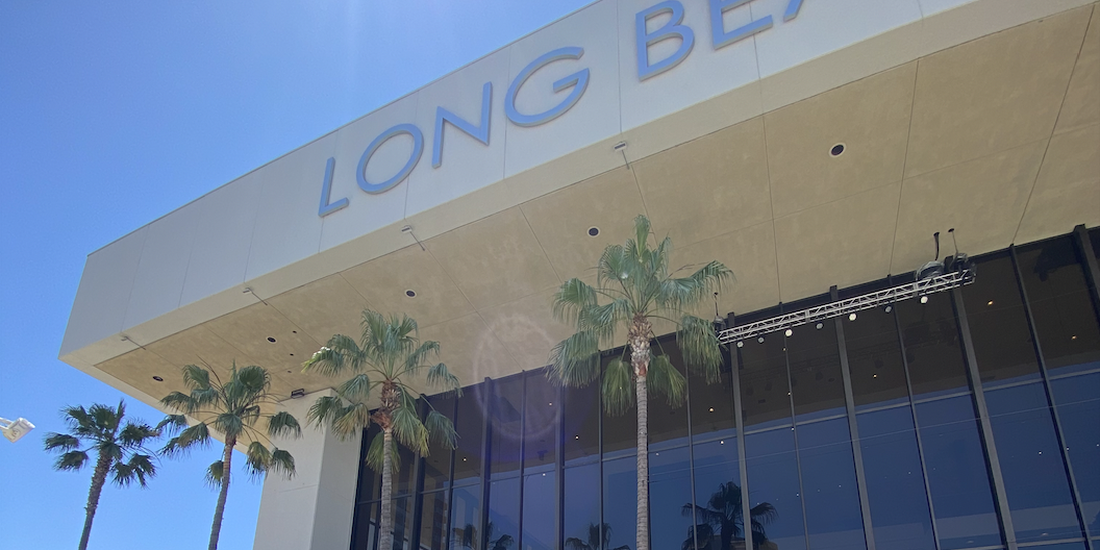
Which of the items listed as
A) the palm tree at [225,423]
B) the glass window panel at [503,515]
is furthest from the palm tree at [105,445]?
the glass window panel at [503,515]

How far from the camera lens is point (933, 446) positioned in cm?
1191

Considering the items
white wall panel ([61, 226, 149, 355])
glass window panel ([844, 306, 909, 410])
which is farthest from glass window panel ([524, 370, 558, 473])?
white wall panel ([61, 226, 149, 355])

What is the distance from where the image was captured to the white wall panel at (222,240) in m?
14.1

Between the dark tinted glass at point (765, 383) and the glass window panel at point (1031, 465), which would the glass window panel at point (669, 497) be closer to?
the dark tinted glass at point (765, 383)

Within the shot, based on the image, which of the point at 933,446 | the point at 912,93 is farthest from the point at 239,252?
the point at 933,446

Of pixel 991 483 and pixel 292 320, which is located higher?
pixel 292 320

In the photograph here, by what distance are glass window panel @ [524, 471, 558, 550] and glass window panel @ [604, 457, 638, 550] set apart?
112 cm

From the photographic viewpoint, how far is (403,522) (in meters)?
16.5

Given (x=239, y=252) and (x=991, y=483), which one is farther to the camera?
(x=239, y=252)

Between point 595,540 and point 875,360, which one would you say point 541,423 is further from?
point 875,360

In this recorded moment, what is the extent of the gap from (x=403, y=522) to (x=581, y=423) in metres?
4.66

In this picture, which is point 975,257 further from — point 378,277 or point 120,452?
point 120,452

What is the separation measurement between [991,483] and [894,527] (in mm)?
1534

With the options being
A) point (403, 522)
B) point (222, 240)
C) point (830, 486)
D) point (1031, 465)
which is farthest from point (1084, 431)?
point (222, 240)
